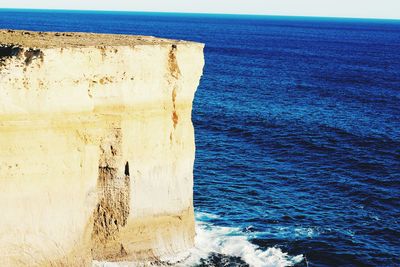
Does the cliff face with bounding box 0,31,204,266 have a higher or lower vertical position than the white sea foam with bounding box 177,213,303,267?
higher

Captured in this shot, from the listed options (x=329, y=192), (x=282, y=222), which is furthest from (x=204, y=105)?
(x=282, y=222)

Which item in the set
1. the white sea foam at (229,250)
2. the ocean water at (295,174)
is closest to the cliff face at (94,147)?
the white sea foam at (229,250)

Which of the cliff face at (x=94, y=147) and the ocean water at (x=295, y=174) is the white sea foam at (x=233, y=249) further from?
the cliff face at (x=94, y=147)

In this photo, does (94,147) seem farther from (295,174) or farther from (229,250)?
(295,174)

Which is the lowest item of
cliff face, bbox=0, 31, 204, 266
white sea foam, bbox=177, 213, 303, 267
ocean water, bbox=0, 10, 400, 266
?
white sea foam, bbox=177, 213, 303, 267

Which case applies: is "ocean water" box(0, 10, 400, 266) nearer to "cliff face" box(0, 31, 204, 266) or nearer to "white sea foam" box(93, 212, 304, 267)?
"white sea foam" box(93, 212, 304, 267)

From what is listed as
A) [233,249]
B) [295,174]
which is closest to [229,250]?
[233,249]

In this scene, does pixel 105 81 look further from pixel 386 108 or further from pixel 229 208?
pixel 386 108

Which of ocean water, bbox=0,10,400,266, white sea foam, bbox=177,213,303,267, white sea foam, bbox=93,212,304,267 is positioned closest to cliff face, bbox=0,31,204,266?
white sea foam, bbox=93,212,304,267
